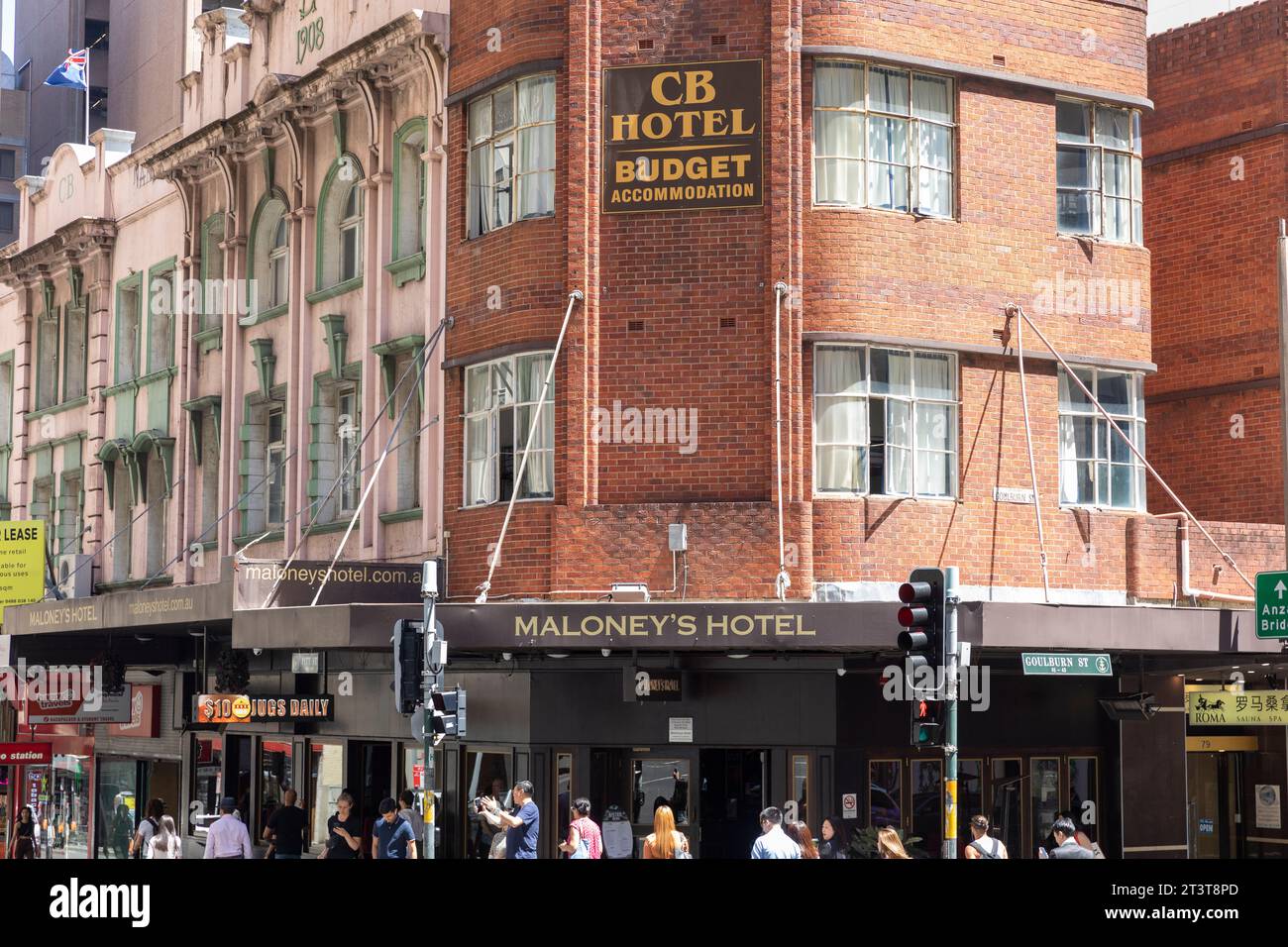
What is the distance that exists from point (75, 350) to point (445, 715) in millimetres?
21800

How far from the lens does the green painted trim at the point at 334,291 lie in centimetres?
2636

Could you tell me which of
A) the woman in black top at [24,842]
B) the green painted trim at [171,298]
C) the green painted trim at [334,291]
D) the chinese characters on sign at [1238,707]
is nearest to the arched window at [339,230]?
the green painted trim at [334,291]

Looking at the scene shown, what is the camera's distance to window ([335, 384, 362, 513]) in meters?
26.3

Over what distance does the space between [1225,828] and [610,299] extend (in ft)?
41.3

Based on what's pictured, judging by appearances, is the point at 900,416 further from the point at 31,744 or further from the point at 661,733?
the point at 31,744

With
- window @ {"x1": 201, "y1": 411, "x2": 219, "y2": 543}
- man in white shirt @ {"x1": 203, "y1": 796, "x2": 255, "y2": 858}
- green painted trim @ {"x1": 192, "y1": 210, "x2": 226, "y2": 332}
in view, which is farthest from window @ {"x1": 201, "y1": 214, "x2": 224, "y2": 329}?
man in white shirt @ {"x1": 203, "y1": 796, "x2": 255, "y2": 858}

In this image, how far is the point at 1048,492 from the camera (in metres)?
22.7

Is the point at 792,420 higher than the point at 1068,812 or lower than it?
higher

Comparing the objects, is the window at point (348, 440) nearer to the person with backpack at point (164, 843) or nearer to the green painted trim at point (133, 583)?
the person with backpack at point (164, 843)

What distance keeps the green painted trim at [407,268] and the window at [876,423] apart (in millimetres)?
6140

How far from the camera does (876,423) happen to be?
853 inches

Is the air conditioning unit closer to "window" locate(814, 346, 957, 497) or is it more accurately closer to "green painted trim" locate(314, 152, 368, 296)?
"green painted trim" locate(314, 152, 368, 296)
